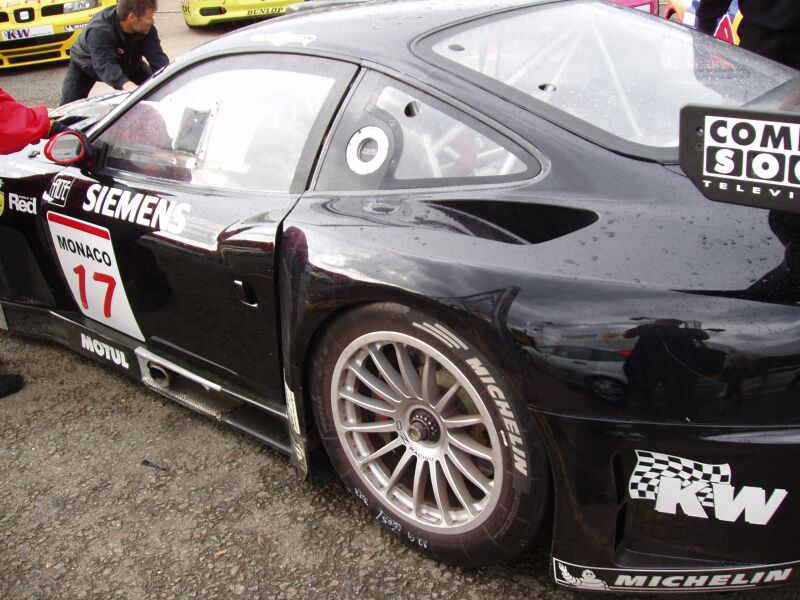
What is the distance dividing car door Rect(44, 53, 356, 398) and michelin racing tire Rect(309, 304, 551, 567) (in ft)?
1.03

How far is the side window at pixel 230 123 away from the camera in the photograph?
2367 millimetres

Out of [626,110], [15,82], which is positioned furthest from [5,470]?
[15,82]

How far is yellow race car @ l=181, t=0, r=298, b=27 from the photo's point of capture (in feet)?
33.7

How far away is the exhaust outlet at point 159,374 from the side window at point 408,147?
106 centimetres

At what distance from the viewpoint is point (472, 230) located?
1.89 meters

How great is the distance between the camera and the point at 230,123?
8.43 ft

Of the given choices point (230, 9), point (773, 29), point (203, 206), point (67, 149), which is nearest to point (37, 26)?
point (230, 9)

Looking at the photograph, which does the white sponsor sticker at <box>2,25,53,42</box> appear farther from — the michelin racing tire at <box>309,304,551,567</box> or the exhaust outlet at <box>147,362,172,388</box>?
the michelin racing tire at <box>309,304,551,567</box>

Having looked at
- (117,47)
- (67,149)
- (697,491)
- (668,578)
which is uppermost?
(67,149)

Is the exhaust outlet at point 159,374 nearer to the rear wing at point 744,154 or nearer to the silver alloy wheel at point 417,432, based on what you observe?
the silver alloy wheel at point 417,432

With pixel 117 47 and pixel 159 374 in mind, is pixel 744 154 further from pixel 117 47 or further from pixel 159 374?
pixel 117 47

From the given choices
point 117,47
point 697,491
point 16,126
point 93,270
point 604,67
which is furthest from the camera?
point 117,47

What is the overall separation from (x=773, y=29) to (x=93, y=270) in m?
3.11

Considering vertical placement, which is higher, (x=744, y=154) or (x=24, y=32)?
(x=744, y=154)
